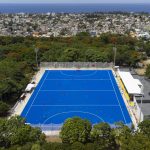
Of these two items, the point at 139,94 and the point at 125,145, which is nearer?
the point at 125,145

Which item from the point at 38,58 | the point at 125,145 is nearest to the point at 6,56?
the point at 38,58

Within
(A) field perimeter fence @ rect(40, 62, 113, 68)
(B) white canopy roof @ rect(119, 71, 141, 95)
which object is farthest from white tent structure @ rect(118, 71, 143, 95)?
(A) field perimeter fence @ rect(40, 62, 113, 68)

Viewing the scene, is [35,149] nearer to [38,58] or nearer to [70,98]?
[70,98]

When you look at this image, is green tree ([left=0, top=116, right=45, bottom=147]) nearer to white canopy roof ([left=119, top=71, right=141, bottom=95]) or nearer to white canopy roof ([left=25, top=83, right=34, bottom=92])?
white canopy roof ([left=25, top=83, right=34, bottom=92])

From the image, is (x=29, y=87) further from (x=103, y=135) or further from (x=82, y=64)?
(x=103, y=135)

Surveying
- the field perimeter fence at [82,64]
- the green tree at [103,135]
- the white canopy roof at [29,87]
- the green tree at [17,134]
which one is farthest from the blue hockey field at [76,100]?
the green tree at [103,135]

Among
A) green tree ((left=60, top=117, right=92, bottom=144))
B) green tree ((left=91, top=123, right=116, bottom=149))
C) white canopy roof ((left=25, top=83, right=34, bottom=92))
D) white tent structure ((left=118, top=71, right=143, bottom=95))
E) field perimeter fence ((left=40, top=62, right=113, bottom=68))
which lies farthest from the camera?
field perimeter fence ((left=40, top=62, right=113, bottom=68))
